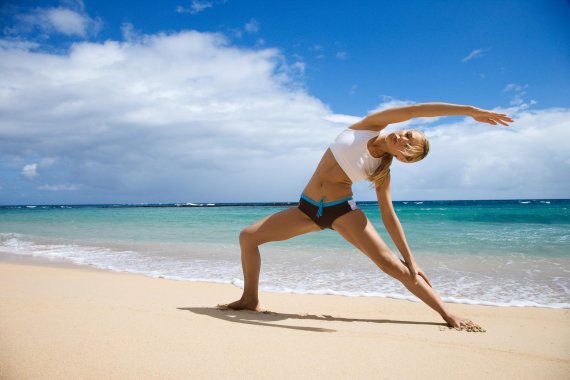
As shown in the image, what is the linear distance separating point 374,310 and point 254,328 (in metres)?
1.74

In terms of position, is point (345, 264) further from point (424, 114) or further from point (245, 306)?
point (424, 114)

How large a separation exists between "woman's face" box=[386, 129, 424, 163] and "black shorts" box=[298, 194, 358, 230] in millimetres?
643

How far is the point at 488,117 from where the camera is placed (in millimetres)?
3086

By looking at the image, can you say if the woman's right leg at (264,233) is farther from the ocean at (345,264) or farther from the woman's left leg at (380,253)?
the ocean at (345,264)

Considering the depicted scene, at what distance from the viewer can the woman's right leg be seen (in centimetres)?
367

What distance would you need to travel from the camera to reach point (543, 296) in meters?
5.09

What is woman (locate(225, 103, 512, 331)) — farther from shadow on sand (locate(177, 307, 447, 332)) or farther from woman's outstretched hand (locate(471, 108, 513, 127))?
shadow on sand (locate(177, 307, 447, 332))

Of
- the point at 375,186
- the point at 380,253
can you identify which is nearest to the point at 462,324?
the point at 380,253

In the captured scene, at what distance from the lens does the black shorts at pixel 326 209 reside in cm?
346

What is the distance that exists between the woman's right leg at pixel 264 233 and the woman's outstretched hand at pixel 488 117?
1688mm

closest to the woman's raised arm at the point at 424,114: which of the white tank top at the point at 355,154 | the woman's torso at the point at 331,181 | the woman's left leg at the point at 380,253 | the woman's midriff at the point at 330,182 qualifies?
the white tank top at the point at 355,154

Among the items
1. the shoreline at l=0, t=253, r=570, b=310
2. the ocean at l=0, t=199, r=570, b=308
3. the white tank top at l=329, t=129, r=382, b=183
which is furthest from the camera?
the ocean at l=0, t=199, r=570, b=308

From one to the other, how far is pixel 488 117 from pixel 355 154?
1111mm

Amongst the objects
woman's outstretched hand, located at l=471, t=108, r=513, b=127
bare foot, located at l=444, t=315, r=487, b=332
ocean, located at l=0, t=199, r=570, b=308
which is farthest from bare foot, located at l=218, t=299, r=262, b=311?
woman's outstretched hand, located at l=471, t=108, r=513, b=127
